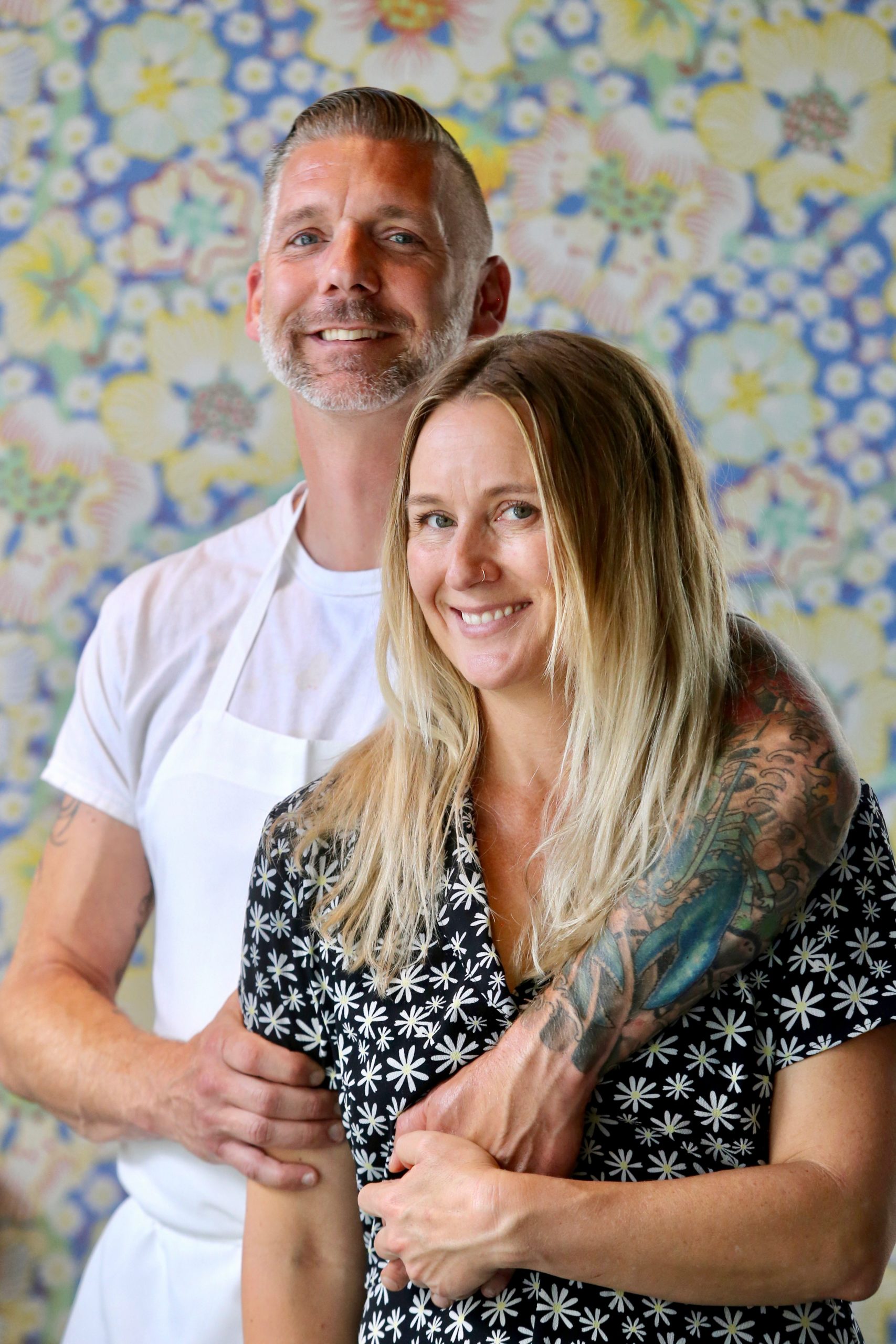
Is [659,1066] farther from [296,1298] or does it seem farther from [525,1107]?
[296,1298]

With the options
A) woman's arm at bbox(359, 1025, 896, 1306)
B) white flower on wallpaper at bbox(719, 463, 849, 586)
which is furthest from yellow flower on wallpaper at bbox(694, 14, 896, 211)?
woman's arm at bbox(359, 1025, 896, 1306)

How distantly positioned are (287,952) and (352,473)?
0.65 m

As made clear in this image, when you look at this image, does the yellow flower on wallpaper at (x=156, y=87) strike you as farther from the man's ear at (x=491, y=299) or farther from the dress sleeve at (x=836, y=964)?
the dress sleeve at (x=836, y=964)

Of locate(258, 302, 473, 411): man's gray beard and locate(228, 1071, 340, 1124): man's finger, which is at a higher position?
locate(258, 302, 473, 411): man's gray beard

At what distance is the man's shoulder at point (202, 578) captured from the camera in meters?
1.67

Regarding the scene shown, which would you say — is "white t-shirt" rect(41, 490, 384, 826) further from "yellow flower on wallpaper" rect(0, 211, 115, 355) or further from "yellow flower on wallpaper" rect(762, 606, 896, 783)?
"yellow flower on wallpaper" rect(762, 606, 896, 783)

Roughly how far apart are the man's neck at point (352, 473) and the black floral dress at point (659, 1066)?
23.9 inches

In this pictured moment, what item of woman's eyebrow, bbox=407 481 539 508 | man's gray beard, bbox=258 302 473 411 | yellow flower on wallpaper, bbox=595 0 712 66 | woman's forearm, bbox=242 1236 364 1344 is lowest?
woman's forearm, bbox=242 1236 364 1344

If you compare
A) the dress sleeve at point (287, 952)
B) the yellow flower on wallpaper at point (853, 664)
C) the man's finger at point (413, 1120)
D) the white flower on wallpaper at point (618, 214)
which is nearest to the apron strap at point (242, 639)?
the dress sleeve at point (287, 952)

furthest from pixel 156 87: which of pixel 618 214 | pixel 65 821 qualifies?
pixel 65 821

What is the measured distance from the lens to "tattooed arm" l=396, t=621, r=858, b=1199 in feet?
3.36

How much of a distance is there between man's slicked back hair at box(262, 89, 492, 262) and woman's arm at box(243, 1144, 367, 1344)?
113cm

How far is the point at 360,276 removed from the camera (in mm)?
1581

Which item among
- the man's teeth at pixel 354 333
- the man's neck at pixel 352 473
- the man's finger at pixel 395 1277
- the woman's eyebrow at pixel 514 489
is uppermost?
the man's teeth at pixel 354 333
